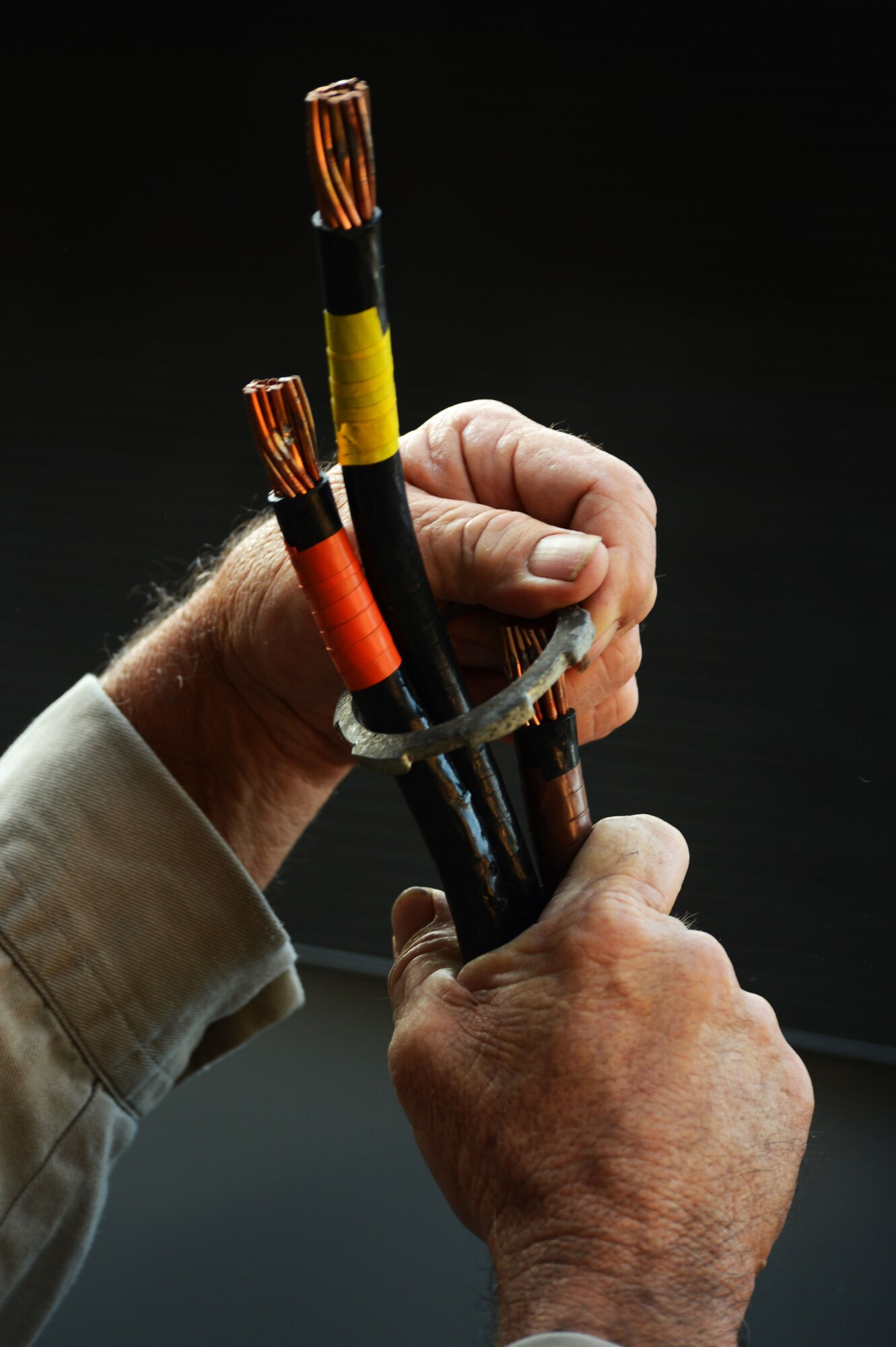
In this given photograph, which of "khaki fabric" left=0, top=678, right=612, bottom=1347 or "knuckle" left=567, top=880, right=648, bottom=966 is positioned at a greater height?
"knuckle" left=567, top=880, right=648, bottom=966

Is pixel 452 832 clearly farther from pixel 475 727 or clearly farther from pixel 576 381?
pixel 576 381

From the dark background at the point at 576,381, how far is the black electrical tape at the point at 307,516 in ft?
1.12

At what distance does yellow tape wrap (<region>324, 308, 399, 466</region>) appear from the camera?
0.26 meters

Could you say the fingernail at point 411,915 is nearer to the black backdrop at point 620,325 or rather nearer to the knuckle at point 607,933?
the knuckle at point 607,933

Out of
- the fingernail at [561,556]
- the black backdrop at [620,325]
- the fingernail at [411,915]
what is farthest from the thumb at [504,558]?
the black backdrop at [620,325]

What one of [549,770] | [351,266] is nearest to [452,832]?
[549,770]

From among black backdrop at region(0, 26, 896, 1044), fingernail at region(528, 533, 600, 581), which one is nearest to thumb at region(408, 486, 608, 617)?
fingernail at region(528, 533, 600, 581)

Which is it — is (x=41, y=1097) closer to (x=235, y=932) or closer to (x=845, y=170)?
(x=235, y=932)

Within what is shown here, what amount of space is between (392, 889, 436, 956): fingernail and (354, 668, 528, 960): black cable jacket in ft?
0.14

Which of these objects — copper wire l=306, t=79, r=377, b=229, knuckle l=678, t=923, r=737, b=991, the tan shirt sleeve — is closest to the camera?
copper wire l=306, t=79, r=377, b=229

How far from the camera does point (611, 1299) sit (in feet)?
0.97

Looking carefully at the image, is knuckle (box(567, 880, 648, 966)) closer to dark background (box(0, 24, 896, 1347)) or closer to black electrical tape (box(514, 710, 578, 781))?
black electrical tape (box(514, 710, 578, 781))

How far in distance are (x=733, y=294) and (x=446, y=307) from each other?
162 millimetres

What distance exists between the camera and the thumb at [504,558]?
1.15ft
